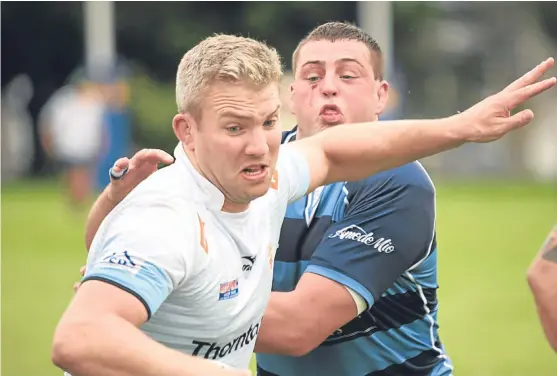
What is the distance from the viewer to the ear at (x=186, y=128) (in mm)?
4102

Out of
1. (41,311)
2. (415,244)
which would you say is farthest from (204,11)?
(415,244)

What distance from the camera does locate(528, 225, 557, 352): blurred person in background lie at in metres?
4.38

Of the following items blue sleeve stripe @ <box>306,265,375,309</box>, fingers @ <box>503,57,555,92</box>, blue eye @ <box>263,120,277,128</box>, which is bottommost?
blue sleeve stripe @ <box>306,265,375,309</box>

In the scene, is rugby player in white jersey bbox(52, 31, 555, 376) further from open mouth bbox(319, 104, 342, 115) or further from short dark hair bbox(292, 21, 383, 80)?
short dark hair bbox(292, 21, 383, 80)

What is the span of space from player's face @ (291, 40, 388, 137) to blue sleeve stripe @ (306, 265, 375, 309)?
0.87 m

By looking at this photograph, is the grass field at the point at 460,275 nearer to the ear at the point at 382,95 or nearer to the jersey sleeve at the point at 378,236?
the ear at the point at 382,95

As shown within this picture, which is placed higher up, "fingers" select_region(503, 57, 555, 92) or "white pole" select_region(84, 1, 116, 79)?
"white pole" select_region(84, 1, 116, 79)

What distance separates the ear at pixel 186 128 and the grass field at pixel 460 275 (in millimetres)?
6149

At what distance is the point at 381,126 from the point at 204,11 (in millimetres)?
33577

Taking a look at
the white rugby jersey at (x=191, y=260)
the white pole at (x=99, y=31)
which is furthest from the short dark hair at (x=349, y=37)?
the white pole at (x=99, y=31)

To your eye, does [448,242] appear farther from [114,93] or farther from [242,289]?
[242,289]

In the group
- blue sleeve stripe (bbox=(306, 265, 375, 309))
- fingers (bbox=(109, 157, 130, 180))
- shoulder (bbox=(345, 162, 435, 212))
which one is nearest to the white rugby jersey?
blue sleeve stripe (bbox=(306, 265, 375, 309))

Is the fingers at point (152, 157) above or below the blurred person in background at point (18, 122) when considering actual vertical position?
below

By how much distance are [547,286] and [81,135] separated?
69.6ft
